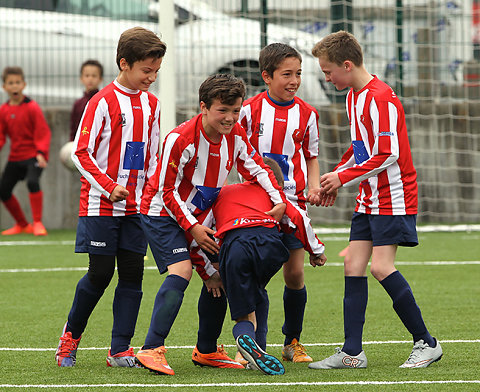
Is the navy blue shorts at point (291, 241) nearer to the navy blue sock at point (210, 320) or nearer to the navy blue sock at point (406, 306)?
→ the navy blue sock at point (210, 320)

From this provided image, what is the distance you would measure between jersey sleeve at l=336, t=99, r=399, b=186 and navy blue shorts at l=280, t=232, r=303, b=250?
535 millimetres

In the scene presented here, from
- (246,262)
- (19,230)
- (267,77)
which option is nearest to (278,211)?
(246,262)

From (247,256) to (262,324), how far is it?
555 millimetres

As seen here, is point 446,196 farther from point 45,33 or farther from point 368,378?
point 368,378

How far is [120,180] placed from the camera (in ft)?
16.7

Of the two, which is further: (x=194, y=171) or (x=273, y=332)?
(x=273, y=332)

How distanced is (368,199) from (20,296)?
11.1ft

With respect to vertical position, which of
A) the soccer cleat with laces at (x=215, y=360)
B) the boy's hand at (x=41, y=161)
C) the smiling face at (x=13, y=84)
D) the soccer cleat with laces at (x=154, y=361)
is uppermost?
the smiling face at (x=13, y=84)

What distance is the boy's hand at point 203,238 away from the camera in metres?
4.62

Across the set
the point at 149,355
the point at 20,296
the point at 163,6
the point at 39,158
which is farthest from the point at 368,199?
the point at 39,158

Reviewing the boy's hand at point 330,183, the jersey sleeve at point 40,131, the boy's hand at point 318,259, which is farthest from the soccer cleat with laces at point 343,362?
the jersey sleeve at point 40,131

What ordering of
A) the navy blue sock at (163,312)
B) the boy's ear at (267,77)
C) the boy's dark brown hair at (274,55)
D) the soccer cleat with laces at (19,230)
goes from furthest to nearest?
the soccer cleat with laces at (19,230) < the boy's ear at (267,77) < the boy's dark brown hair at (274,55) < the navy blue sock at (163,312)

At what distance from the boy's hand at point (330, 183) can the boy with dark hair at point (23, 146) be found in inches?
283

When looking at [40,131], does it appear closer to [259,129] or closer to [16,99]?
[16,99]
